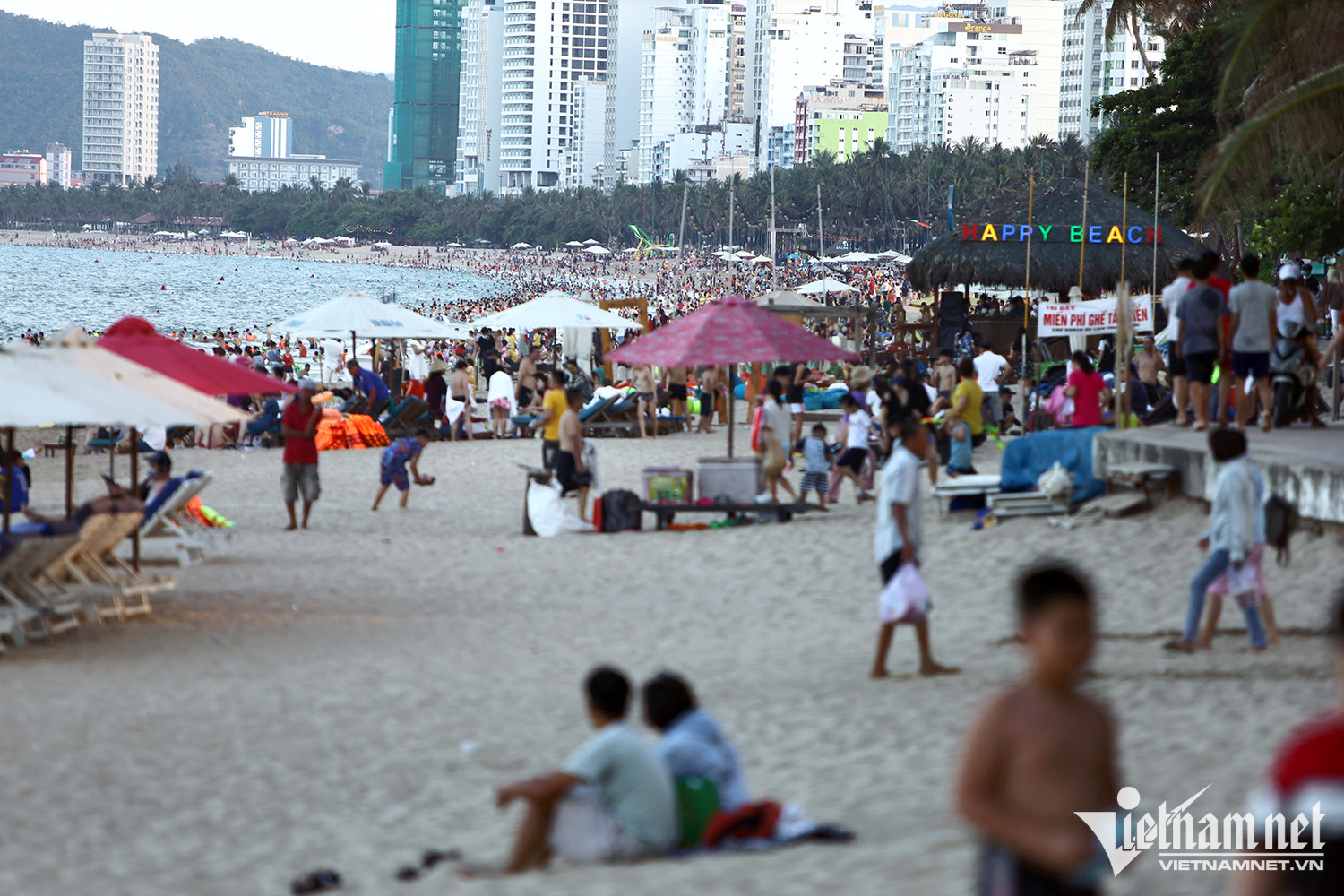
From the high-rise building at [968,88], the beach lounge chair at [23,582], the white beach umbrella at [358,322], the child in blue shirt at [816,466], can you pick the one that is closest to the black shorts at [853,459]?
the child in blue shirt at [816,466]

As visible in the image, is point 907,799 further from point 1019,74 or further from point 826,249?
point 1019,74

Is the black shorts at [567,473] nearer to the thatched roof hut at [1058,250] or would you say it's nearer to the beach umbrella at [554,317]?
the beach umbrella at [554,317]

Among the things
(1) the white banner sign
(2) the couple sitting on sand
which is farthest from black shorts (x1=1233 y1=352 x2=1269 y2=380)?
(2) the couple sitting on sand

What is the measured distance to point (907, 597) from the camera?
6.47 metres

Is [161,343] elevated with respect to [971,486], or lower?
elevated

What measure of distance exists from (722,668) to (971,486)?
4.67 metres

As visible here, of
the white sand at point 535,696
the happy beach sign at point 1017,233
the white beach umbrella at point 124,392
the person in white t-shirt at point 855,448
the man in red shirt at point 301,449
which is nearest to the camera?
the white sand at point 535,696

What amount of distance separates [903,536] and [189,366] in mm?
6365

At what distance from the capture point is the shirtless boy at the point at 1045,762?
2.47 metres

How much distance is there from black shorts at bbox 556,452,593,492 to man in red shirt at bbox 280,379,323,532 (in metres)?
2.06

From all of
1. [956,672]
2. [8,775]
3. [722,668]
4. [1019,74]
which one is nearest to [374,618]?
A: [722,668]

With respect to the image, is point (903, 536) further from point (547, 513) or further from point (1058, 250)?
point (1058, 250)

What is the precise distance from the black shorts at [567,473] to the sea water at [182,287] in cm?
4992

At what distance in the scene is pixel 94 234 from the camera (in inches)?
7500
